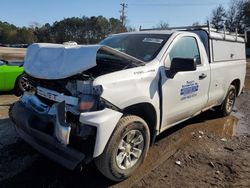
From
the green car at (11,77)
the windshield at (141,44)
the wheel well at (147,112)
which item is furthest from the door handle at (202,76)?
the green car at (11,77)

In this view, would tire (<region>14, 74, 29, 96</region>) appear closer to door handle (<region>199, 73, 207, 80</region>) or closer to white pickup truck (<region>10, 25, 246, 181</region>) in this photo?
white pickup truck (<region>10, 25, 246, 181</region>)

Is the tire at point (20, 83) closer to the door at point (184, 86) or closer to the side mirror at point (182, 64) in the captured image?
the door at point (184, 86)

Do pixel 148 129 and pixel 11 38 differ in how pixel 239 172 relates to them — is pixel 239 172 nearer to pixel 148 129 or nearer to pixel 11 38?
pixel 148 129

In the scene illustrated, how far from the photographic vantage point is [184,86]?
501 cm

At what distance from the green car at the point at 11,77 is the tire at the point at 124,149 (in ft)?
18.2

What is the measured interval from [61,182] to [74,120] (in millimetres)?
868

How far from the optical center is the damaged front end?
351 centimetres

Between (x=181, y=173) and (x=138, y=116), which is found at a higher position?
(x=138, y=116)

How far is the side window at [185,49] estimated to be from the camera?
16.2ft

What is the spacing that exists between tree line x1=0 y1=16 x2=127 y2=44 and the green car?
62.7m

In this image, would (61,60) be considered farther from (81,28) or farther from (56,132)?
(81,28)

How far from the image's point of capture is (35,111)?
411 cm

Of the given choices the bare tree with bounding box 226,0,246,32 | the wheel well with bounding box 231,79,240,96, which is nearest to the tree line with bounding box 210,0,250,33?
the bare tree with bounding box 226,0,246,32

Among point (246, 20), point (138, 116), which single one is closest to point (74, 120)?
point (138, 116)
